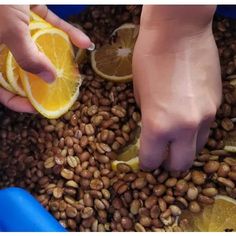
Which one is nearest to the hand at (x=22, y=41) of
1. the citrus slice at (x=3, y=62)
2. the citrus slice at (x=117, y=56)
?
the citrus slice at (x=3, y=62)

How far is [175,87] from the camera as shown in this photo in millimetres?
1209

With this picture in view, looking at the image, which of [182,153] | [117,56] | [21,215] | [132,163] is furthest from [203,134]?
[21,215]

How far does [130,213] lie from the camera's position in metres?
1.33

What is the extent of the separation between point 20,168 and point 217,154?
49 centimetres

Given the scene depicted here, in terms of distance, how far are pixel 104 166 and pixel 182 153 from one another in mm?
221

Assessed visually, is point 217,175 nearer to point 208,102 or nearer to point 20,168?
point 208,102

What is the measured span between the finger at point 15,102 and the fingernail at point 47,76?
125 mm

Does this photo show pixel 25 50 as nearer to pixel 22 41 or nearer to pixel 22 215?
pixel 22 41

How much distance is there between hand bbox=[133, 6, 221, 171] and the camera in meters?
1.21

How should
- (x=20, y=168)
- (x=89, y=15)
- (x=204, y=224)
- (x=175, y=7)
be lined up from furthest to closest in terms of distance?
(x=89, y=15)
(x=20, y=168)
(x=204, y=224)
(x=175, y=7)

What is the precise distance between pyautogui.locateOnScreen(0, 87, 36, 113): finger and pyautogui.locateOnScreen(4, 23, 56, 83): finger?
0.21 m

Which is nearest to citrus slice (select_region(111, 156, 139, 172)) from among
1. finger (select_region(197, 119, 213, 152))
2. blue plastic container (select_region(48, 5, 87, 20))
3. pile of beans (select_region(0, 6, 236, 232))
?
pile of beans (select_region(0, 6, 236, 232))

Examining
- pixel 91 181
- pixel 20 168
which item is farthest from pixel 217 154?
pixel 20 168

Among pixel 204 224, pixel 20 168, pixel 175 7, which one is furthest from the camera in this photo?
pixel 20 168
